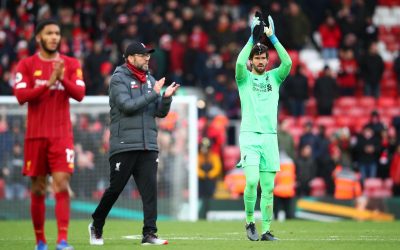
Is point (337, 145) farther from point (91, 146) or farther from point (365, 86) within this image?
point (91, 146)

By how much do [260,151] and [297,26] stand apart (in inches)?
632

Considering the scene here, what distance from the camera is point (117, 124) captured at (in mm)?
12492

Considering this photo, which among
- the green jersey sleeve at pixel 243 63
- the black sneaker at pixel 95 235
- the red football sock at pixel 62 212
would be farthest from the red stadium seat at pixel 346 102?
the red football sock at pixel 62 212

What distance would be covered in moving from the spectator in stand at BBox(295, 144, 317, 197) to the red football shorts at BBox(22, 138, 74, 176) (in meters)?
13.3

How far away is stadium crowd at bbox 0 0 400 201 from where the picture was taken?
25.0 metres

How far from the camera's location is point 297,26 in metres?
28.6

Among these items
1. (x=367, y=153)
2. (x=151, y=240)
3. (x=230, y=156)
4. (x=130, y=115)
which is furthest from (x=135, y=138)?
(x=367, y=153)

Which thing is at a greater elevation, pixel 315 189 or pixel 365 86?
pixel 365 86

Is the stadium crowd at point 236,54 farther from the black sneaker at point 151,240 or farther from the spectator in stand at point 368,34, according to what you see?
the black sneaker at point 151,240

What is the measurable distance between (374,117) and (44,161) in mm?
15910

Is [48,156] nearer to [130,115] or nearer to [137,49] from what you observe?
[130,115]

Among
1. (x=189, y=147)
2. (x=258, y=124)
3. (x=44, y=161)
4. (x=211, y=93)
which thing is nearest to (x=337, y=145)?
(x=211, y=93)

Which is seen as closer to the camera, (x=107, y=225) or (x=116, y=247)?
(x=116, y=247)

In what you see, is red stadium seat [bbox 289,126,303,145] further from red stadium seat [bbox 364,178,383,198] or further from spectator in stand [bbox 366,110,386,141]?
red stadium seat [bbox 364,178,383,198]
